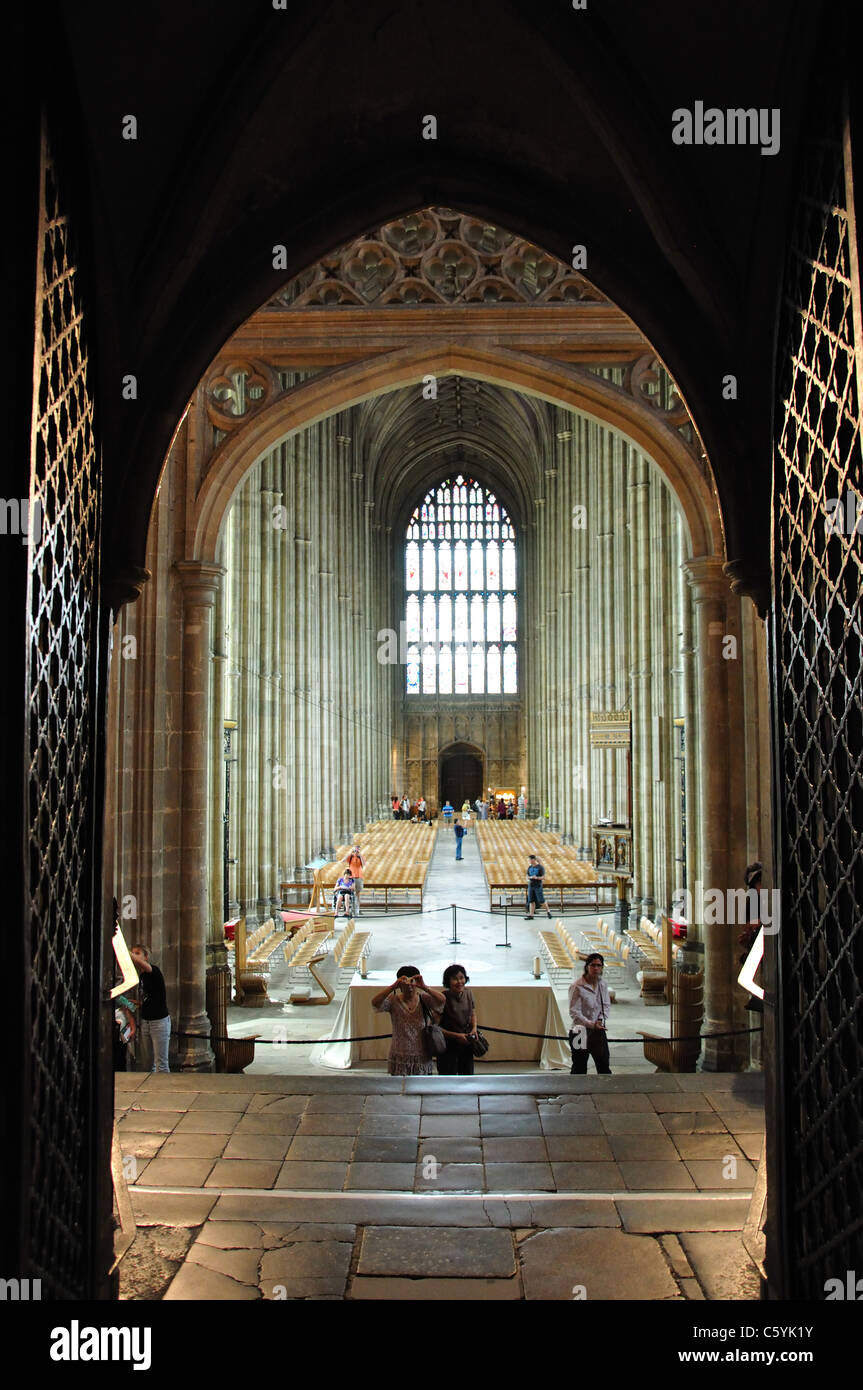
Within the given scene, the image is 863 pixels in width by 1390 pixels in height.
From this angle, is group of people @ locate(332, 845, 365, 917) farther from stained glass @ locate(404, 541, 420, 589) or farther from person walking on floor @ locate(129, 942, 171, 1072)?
stained glass @ locate(404, 541, 420, 589)

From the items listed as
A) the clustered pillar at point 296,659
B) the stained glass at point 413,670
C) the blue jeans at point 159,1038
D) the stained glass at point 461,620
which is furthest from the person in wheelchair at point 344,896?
the stained glass at point 461,620

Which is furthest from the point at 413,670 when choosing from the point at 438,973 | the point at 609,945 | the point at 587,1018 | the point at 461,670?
the point at 587,1018

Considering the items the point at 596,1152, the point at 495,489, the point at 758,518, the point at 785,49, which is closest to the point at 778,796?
the point at 758,518

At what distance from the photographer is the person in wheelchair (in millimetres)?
15078

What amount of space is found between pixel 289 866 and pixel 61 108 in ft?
59.4

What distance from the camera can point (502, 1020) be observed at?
27.0 feet

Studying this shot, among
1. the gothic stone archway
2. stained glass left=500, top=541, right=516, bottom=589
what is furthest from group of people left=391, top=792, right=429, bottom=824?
stained glass left=500, top=541, right=516, bottom=589

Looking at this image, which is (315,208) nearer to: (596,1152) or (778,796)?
(778,796)

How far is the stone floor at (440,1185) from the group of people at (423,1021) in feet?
1.12

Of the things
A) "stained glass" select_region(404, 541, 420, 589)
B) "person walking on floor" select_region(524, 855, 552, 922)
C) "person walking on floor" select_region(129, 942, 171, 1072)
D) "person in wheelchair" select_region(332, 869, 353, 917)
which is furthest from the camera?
"stained glass" select_region(404, 541, 420, 589)

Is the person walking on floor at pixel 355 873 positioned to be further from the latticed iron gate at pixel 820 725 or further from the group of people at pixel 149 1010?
the latticed iron gate at pixel 820 725

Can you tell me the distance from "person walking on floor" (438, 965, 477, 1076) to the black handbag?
150 mm

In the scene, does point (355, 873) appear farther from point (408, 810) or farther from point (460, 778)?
point (460, 778)

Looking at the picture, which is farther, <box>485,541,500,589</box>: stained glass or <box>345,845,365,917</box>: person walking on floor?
<box>485,541,500,589</box>: stained glass
